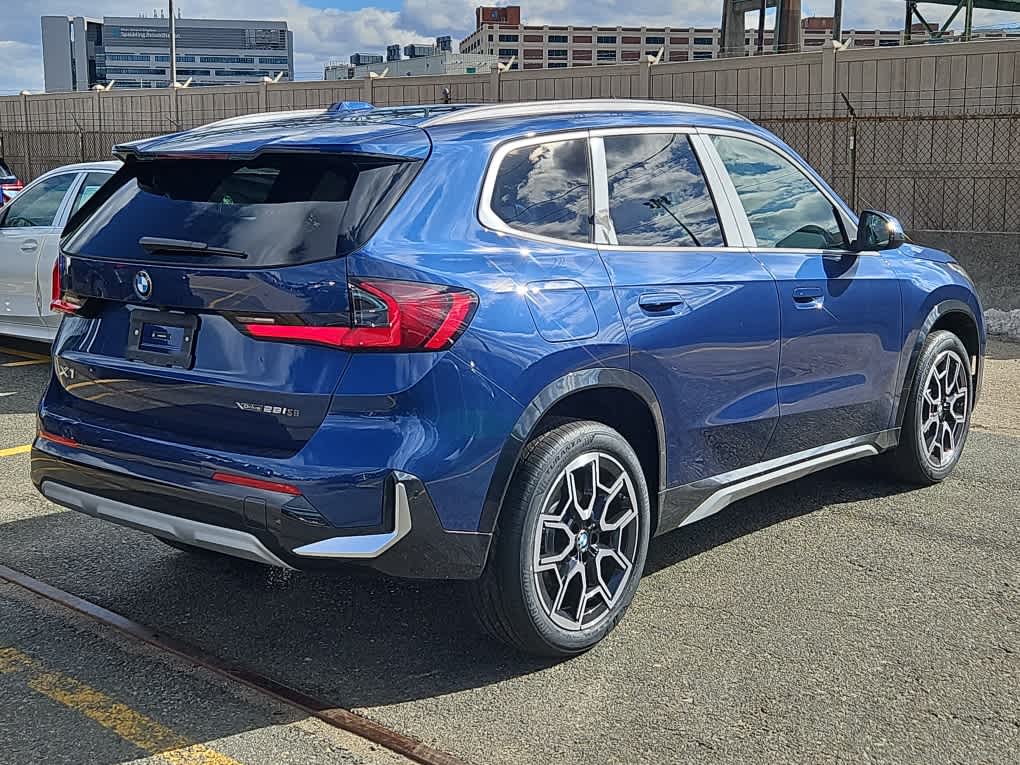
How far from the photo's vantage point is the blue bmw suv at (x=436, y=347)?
340cm

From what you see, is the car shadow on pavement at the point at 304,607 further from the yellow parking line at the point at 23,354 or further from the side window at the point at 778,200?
the yellow parking line at the point at 23,354

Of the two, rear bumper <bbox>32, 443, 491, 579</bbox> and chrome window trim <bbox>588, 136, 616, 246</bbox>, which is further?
chrome window trim <bbox>588, 136, 616, 246</bbox>

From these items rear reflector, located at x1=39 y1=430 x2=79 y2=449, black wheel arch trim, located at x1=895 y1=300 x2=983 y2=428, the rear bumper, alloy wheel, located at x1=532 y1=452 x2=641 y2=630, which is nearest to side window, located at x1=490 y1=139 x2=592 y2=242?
alloy wheel, located at x1=532 y1=452 x2=641 y2=630

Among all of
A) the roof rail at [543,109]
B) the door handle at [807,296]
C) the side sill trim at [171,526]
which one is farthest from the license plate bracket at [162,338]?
the door handle at [807,296]

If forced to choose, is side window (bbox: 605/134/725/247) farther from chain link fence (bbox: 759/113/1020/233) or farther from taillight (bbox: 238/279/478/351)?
chain link fence (bbox: 759/113/1020/233)

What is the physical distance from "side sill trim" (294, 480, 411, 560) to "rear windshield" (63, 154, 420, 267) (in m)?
0.77

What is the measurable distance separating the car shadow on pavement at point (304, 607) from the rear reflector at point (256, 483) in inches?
12.3

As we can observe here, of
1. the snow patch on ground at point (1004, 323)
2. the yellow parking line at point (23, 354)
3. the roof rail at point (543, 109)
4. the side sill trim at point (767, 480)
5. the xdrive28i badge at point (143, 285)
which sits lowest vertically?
the yellow parking line at point (23, 354)

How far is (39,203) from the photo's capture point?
10047 millimetres

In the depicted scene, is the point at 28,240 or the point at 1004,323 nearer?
the point at 28,240

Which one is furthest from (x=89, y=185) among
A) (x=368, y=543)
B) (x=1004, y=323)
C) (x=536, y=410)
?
(x=1004, y=323)

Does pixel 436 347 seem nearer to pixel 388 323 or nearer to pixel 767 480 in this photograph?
pixel 388 323

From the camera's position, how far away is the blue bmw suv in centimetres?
340

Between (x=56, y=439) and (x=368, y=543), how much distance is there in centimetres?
128
